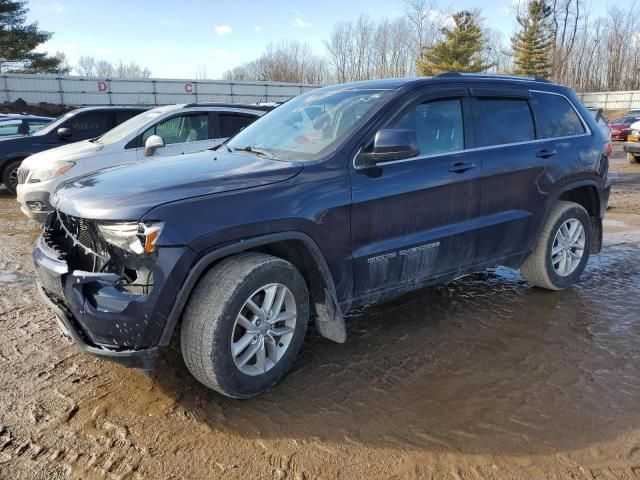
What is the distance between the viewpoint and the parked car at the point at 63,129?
31.7 feet

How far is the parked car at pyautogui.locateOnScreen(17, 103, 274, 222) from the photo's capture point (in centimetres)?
683

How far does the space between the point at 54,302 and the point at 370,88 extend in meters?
2.58

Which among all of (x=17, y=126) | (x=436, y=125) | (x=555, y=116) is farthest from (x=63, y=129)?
(x=555, y=116)

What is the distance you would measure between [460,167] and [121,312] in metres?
2.49

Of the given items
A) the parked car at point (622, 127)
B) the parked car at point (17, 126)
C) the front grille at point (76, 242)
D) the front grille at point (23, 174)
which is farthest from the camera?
the parked car at point (622, 127)

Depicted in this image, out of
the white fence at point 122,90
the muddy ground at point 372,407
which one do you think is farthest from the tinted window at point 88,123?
the white fence at point 122,90

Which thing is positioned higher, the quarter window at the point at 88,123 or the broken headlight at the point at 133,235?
the quarter window at the point at 88,123

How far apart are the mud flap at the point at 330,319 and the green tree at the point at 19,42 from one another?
4150 centimetres

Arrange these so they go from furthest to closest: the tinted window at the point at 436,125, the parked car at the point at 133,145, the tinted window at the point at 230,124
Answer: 1. the tinted window at the point at 230,124
2. the parked car at the point at 133,145
3. the tinted window at the point at 436,125

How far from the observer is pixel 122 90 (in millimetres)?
33500

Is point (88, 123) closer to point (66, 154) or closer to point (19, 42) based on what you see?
point (66, 154)

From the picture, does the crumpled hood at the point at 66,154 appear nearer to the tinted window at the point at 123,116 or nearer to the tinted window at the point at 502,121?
the tinted window at the point at 123,116

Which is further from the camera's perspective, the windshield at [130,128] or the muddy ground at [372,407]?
the windshield at [130,128]

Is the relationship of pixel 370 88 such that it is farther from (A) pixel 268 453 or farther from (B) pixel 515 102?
(A) pixel 268 453
